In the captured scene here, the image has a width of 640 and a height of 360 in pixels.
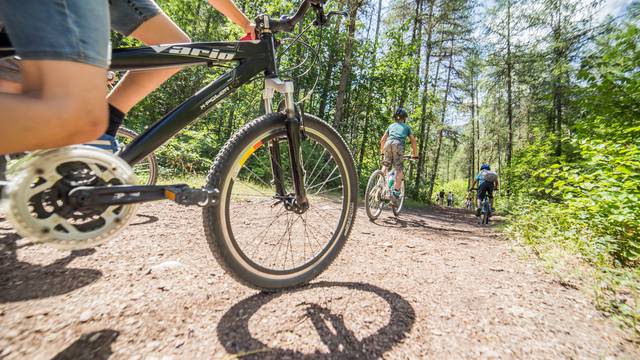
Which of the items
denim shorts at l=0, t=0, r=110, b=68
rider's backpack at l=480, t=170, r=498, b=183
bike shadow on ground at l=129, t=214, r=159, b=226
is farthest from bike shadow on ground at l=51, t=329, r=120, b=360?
rider's backpack at l=480, t=170, r=498, b=183

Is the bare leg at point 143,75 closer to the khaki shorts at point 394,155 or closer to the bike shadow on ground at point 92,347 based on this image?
the bike shadow on ground at point 92,347

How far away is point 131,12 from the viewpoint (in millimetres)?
1456

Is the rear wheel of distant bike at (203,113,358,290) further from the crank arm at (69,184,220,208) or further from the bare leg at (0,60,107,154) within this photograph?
the bare leg at (0,60,107,154)

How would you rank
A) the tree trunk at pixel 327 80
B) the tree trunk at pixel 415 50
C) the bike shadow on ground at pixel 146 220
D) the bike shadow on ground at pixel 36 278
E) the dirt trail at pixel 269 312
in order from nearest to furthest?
1. the dirt trail at pixel 269 312
2. the bike shadow on ground at pixel 36 278
3. the bike shadow on ground at pixel 146 220
4. the tree trunk at pixel 327 80
5. the tree trunk at pixel 415 50

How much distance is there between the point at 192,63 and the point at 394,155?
488 cm

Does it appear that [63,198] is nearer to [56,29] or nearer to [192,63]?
[56,29]

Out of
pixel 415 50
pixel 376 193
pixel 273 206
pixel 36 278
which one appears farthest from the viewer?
pixel 415 50

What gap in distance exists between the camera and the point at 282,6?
40.3 ft

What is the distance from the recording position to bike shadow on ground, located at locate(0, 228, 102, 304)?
4.15ft

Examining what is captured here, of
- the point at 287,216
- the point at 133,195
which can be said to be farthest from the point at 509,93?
the point at 133,195

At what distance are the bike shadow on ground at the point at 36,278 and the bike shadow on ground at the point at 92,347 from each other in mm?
458

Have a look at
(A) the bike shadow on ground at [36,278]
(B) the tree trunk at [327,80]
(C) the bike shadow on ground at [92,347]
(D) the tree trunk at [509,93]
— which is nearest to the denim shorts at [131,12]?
(A) the bike shadow on ground at [36,278]

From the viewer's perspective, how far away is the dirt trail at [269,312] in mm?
1017

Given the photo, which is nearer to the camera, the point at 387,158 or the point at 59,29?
the point at 59,29
